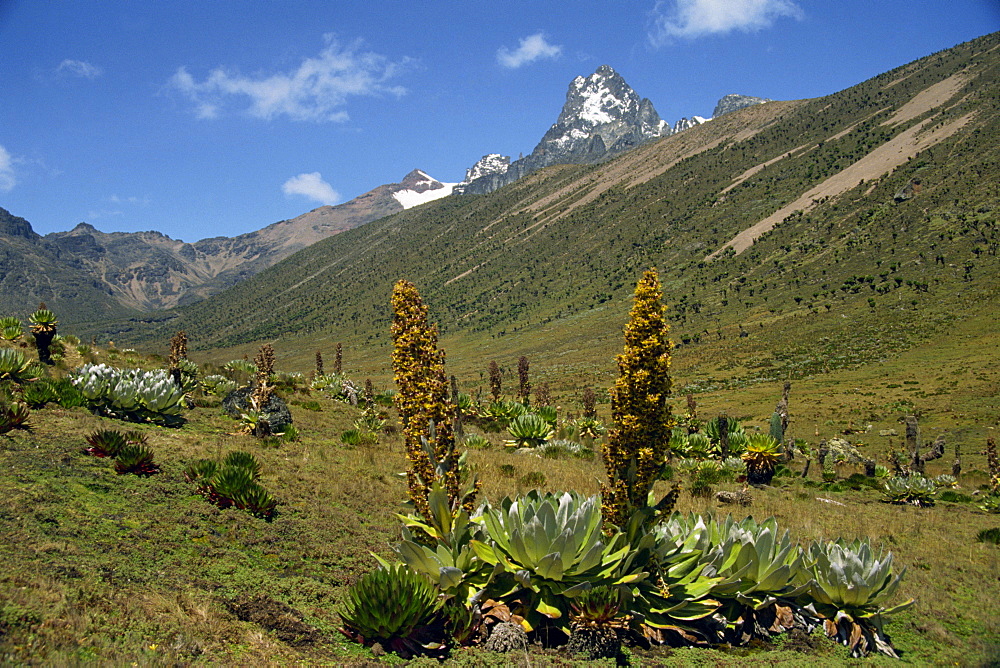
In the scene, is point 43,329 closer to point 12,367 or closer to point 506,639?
point 12,367

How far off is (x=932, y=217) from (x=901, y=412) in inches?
2397

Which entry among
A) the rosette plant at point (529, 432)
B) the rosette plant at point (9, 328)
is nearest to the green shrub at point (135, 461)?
the rosette plant at point (9, 328)

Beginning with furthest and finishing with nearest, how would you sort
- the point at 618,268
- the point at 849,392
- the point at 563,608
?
the point at 618,268, the point at 849,392, the point at 563,608

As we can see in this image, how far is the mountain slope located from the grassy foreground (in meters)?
46.0

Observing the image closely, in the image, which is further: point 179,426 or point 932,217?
point 932,217

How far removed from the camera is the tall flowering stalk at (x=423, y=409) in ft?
20.5

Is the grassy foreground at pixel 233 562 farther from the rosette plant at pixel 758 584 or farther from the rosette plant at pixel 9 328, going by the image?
the rosette plant at pixel 9 328

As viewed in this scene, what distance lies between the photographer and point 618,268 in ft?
403

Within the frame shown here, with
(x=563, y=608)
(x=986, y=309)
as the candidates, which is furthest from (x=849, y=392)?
(x=563, y=608)

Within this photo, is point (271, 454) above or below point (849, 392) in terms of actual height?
above

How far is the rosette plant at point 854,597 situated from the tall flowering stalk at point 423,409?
12.6 ft

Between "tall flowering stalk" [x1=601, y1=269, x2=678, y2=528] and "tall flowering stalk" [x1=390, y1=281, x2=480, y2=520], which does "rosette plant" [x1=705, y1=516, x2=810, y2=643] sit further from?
"tall flowering stalk" [x1=390, y1=281, x2=480, y2=520]

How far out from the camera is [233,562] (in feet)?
20.0

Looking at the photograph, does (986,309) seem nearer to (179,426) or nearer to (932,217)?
(932,217)
